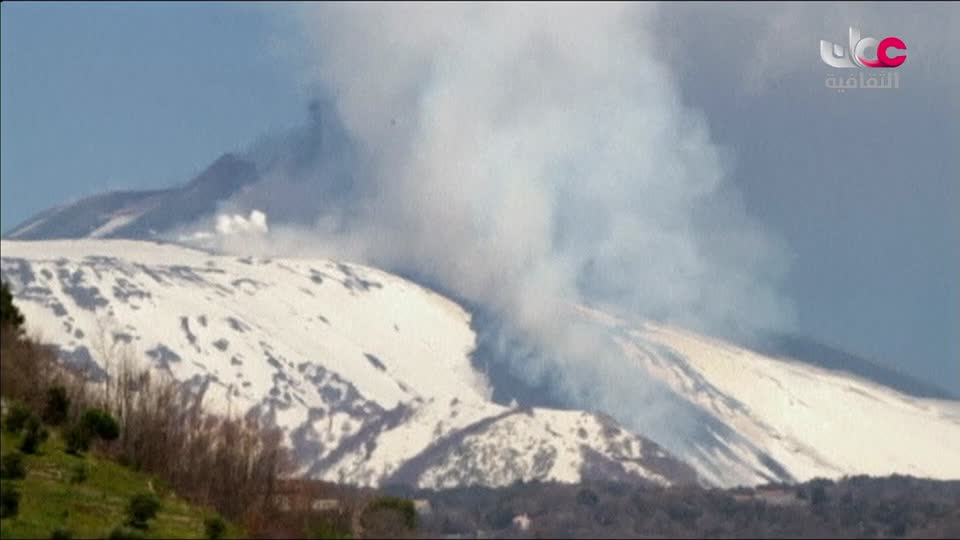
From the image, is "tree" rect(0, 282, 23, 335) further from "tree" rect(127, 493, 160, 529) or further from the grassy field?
"tree" rect(127, 493, 160, 529)

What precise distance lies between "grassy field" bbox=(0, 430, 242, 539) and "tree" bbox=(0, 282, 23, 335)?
13544 millimetres

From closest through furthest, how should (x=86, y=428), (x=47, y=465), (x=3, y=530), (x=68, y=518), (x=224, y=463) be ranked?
(x=3, y=530) < (x=68, y=518) < (x=47, y=465) < (x=86, y=428) < (x=224, y=463)

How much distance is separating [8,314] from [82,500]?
24.5 meters

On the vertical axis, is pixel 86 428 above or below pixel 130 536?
above

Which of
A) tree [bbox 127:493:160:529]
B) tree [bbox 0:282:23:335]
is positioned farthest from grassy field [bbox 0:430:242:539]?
tree [bbox 0:282:23:335]

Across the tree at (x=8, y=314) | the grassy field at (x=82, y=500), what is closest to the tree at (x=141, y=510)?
the grassy field at (x=82, y=500)

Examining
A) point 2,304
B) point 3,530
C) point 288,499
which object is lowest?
point 3,530

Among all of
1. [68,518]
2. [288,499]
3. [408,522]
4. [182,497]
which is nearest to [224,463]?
[288,499]

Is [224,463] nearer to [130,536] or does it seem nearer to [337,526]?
[337,526]

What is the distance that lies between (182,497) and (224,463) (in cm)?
784

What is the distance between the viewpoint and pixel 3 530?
54.5m

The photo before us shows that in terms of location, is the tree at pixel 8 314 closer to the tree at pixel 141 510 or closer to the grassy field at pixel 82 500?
the grassy field at pixel 82 500

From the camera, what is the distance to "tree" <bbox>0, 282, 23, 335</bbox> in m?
83.0

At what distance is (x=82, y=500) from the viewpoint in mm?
61000
